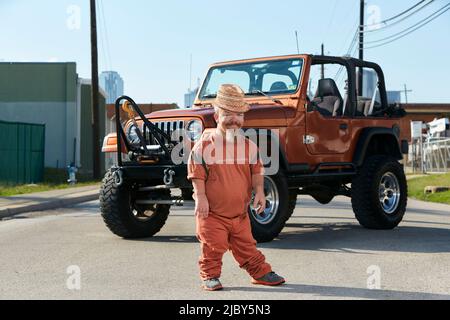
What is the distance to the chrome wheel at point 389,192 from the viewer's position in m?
10.9

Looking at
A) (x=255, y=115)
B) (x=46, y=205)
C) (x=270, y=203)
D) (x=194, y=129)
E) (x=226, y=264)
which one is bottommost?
(x=46, y=205)

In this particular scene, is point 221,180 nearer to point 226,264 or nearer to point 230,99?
point 230,99

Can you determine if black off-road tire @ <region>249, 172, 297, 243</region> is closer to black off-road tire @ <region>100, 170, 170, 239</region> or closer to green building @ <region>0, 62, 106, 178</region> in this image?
black off-road tire @ <region>100, 170, 170, 239</region>

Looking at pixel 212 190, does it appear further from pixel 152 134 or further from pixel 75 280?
pixel 152 134

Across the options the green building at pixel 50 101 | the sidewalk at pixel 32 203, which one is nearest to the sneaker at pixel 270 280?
the sidewalk at pixel 32 203

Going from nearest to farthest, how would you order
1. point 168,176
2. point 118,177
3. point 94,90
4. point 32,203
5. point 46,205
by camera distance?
1. point 168,176
2. point 118,177
3. point 32,203
4. point 46,205
5. point 94,90

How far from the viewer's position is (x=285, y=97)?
32.9ft

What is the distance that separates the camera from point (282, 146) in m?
9.36

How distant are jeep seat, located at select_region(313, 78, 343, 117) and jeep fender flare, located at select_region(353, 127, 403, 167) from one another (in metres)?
0.50

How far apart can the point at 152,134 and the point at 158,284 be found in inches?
119

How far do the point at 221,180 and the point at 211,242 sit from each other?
19.4 inches

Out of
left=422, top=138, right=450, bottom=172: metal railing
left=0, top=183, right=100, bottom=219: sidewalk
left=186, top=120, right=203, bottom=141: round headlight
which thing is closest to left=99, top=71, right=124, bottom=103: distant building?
left=422, top=138, right=450, bottom=172: metal railing

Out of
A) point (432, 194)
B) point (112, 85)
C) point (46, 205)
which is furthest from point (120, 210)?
point (112, 85)
